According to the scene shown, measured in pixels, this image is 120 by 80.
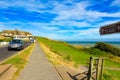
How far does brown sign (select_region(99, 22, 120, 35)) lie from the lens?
217 inches

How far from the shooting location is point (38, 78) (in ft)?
38.8

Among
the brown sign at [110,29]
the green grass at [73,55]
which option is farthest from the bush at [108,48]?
the brown sign at [110,29]

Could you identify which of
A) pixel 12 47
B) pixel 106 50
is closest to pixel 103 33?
pixel 12 47

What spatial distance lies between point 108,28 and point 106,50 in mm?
54461

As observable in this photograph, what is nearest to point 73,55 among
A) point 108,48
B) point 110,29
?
point 108,48

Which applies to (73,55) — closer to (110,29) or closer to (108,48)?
(108,48)

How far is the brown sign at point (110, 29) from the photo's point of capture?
550 centimetres

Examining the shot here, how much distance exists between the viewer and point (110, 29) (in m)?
5.96

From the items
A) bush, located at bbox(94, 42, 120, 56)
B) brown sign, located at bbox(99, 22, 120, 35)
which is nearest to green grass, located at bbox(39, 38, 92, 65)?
bush, located at bbox(94, 42, 120, 56)

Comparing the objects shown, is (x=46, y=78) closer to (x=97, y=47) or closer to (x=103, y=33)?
(x=103, y=33)

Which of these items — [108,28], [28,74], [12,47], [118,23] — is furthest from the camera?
[12,47]

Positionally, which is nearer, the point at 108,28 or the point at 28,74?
the point at 108,28

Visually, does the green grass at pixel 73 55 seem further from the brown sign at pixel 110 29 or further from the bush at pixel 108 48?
the brown sign at pixel 110 29

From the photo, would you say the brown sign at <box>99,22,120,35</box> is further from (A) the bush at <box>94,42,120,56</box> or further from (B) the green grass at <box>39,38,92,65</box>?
(A) the bush at <box>94,42,120,56</box>
